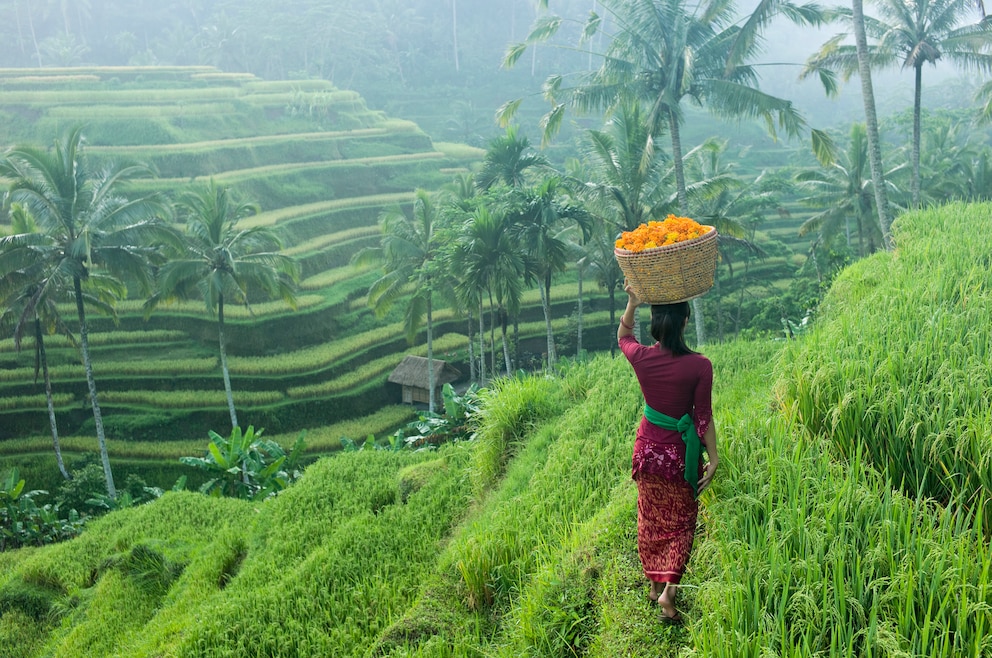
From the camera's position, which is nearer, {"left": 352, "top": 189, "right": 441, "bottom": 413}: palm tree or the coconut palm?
the coconut palm

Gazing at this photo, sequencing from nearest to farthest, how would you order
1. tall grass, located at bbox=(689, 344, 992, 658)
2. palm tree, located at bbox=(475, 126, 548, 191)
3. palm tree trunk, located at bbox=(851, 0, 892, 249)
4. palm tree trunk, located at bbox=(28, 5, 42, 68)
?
tall grass, located at bbox=(689, 344, 992, 658) < palm tree trunk, located at bbox=(851, 0, 892, 249) < palm tree, located at bbox=(475, 126, 548, 191) < palm tree trunk, located at bbox=(28, 5, 42, 68)

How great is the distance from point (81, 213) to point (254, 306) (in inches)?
276

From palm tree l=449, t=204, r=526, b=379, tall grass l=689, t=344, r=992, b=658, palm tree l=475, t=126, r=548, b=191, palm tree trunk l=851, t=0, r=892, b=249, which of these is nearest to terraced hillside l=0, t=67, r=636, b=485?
palm tree l=449, t=204, r=526, b=379

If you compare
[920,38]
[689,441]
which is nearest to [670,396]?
[689,441]

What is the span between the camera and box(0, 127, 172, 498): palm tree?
13383 millimetres

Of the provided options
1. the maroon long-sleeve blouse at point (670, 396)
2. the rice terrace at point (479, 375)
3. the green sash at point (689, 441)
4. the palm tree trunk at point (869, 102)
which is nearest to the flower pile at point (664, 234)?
the rice terrace at point (479, 375)

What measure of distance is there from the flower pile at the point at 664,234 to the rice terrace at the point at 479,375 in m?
0.03

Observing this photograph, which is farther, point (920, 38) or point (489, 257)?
point (920, 38)

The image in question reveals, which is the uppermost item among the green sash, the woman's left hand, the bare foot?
the green sash

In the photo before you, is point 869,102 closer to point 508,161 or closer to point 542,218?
point 542,218

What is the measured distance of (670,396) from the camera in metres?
2.78

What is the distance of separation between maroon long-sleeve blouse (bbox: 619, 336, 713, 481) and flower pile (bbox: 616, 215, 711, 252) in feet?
1.56

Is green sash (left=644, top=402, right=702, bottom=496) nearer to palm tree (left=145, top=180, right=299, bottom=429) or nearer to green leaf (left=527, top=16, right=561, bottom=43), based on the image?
green leaf (left=527, top=16, right=561, bottom=43)

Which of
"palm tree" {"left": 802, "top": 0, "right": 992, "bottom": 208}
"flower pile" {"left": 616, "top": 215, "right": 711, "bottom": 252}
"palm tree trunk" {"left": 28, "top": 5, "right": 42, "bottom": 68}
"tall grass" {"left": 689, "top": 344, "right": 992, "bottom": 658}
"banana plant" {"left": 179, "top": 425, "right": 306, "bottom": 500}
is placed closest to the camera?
"tall grass" {"left": 689, "top": 344, "right": 992, "bottom": 658}
